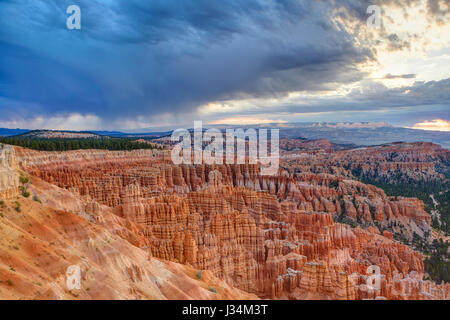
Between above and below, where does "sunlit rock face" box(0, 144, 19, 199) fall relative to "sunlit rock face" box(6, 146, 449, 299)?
above

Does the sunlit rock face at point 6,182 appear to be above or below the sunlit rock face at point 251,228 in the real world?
above

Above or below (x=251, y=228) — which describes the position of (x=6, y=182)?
above

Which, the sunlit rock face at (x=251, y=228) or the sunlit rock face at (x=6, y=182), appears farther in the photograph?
the sunlit rock face at (x=251, y=228)

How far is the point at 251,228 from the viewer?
41.2 meters

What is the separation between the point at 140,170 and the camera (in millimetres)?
70188

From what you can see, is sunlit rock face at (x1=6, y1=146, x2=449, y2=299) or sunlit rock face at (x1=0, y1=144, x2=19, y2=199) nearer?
sunlit rock face at (x1=0, y1=144, x2=19, y2=199)

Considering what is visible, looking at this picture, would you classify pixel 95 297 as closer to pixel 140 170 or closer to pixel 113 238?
pixel 113 238

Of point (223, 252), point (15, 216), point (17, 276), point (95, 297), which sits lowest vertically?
point (223, 252)

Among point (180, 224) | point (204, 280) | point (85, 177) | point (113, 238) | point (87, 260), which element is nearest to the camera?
point (87, 260)

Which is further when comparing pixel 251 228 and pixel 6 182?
pixel 251 228

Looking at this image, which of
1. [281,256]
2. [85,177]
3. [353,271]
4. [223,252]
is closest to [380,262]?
[353,271]

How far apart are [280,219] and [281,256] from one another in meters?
14.9

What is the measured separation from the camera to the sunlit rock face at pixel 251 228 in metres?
30.3

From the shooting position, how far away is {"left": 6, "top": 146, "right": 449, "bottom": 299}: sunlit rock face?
30312 mm
